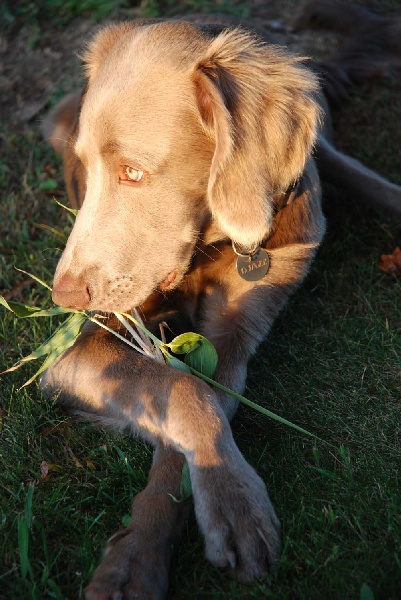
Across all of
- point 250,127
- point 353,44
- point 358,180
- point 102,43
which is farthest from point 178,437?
point 353,44

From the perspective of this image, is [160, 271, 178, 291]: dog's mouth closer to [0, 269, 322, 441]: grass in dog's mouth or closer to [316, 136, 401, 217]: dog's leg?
[0, 269, 322, 441]: grass in dog's mouth

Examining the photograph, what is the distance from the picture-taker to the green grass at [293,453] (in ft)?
6.97

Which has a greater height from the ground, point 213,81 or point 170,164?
point 213,81

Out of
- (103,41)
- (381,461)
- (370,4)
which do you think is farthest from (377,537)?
(370,4)

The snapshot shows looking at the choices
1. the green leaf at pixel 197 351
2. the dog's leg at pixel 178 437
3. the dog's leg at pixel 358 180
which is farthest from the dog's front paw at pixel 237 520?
the dog's leg at pixel 358 180

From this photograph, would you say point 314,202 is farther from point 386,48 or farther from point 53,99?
point 53,99

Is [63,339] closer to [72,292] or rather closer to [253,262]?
[72,292]

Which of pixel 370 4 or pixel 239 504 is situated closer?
pixel 239 504

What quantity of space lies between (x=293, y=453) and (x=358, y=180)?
1.88 meters

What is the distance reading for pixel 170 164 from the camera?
103 inches

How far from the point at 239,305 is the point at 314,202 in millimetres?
588

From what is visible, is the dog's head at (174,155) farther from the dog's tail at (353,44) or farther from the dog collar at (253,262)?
the dog's tail at (353,44)

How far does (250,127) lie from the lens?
259 cm

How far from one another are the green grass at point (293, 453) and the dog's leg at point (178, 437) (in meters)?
0.08
